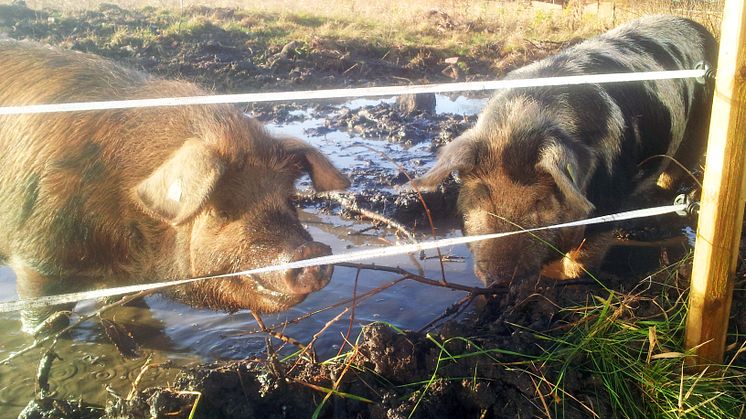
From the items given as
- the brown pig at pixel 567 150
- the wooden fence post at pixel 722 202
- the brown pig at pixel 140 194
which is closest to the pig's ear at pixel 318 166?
the brown pig at pixel 140 194

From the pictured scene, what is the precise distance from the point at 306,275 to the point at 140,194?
3.18 ft

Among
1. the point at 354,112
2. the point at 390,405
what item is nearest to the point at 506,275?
the point at 390,405

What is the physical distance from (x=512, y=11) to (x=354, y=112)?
13.3 meters

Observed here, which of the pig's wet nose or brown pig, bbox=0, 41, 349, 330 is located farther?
the pig's wet nose

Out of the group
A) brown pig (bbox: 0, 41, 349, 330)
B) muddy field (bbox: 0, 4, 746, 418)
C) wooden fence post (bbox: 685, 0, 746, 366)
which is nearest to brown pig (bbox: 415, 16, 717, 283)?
muddy field (bbox: 0, 4, 746, 418)

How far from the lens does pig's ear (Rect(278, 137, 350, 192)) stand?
3561 mm

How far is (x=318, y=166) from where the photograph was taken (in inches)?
141

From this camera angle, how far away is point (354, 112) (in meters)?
10.4

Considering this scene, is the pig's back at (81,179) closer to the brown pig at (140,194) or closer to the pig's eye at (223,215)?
the brown pig at (140,194)

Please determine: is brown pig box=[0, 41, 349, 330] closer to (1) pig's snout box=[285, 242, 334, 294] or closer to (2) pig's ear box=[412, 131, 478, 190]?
(1) pig's snout box=[285, 242, 334, 294]

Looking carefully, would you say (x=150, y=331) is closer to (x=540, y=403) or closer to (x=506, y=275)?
(x=506, y=275)

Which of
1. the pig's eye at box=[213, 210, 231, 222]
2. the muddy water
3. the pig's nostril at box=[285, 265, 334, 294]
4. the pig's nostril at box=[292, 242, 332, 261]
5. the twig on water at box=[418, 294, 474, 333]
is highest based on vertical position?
the pig's eye at box=[213, 210, 231, 222]

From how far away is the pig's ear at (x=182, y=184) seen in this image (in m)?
2.97

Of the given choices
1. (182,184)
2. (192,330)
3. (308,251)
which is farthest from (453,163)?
(192,330)
